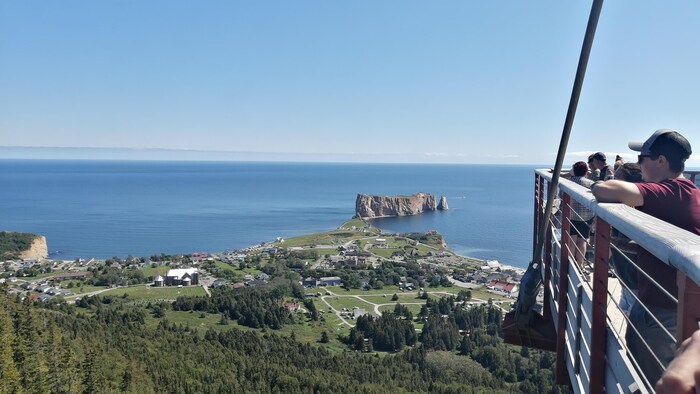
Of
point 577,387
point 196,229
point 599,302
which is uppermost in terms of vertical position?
Result: point 599,302

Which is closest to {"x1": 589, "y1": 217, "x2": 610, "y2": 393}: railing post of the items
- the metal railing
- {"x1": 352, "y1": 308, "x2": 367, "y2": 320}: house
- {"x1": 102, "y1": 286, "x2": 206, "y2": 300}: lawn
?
the metal railing

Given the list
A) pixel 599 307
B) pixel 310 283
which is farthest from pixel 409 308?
pixel 599 307

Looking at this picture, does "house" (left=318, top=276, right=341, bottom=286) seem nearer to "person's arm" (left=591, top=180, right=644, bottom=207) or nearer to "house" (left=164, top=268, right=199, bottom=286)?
"house" (left=164, top=268, right=199, bottom=286)

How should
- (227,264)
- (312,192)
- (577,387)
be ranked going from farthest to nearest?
(312,192)
(227,264)
(577,387)

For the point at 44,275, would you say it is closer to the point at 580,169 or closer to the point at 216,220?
the point at 216,220

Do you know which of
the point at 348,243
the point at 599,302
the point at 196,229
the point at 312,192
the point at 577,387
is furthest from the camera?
the point at 312,192

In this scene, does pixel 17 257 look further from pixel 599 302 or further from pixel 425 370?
pixel 599 302

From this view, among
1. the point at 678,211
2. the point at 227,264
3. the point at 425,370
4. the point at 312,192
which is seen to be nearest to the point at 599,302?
the point at 678,211

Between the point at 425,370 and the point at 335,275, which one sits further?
the point at 335,275
